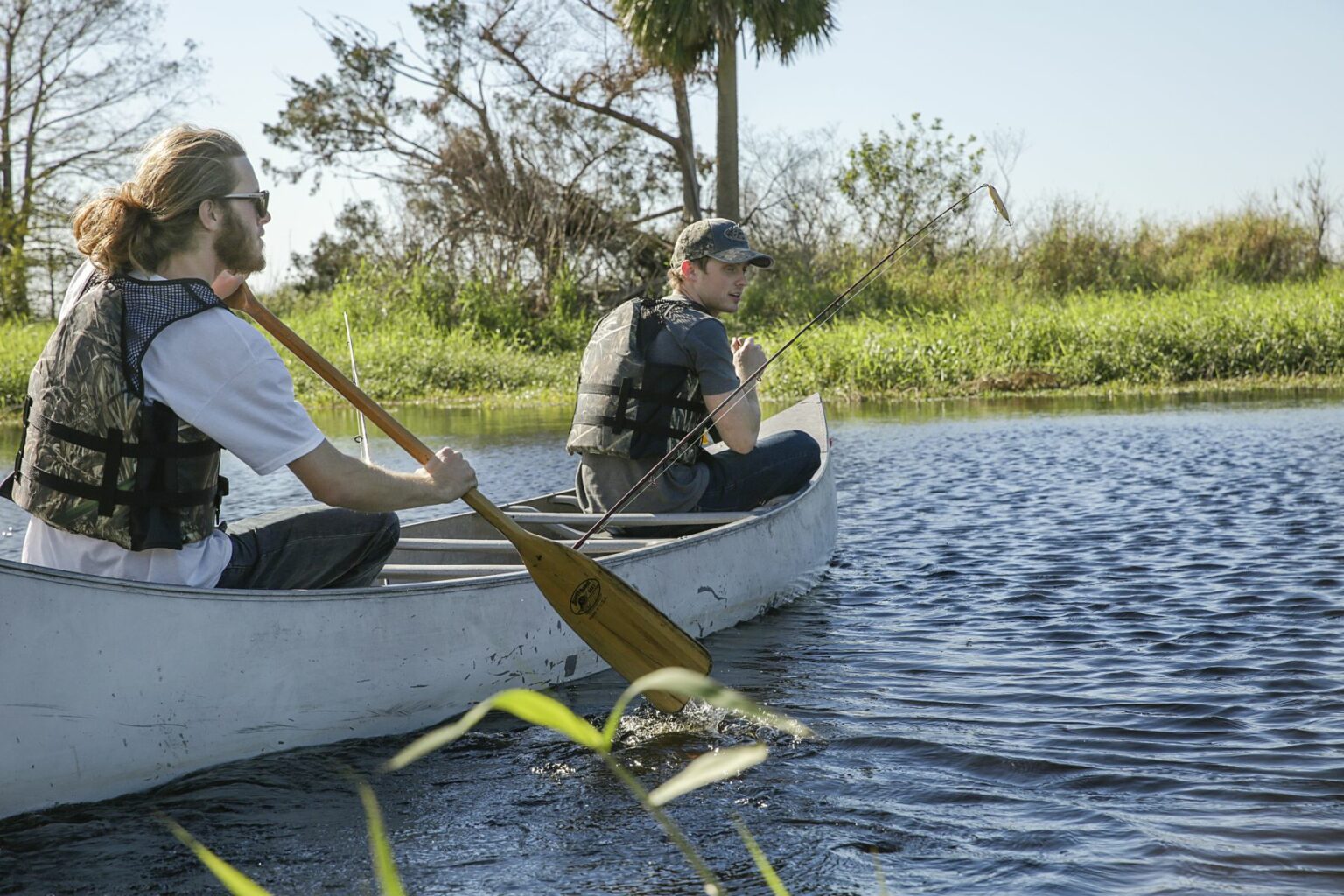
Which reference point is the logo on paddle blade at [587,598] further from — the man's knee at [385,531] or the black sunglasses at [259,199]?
the black sunglasses at [259,199]

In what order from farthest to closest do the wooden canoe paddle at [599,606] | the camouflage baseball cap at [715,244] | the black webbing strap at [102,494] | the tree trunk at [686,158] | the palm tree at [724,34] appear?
the tree trunk at [686,158] → the palm tree at [724,34] → the camouflage baseball cap at [715,244] → the wooden canoe paddle at [599,606] → the black webbing strap at [102,494]

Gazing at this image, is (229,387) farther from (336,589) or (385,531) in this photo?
(385,531)

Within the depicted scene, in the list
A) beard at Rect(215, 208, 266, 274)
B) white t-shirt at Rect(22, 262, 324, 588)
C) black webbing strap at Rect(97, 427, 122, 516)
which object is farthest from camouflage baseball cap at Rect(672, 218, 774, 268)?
black webbing strap at Rect(97, 427, 122, 516)

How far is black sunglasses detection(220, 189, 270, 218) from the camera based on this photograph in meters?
2.88

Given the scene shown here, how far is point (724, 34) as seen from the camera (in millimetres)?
17453

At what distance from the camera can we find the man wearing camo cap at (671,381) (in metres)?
4.76

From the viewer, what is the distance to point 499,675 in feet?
12.7

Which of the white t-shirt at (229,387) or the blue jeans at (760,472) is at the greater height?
the white t-shirt at (229,387)

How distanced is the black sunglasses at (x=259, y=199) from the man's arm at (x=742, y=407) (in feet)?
6.35

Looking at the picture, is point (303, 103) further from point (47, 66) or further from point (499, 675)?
point (499, 675)

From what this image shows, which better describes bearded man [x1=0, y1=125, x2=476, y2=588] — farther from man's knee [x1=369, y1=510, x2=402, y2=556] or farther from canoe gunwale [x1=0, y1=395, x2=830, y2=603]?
man's knee [x1=369, y1=510, x2=402, y2=556]

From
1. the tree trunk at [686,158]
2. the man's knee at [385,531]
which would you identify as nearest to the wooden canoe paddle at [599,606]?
the man's knee at [385,531]

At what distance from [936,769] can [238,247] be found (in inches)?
78.7

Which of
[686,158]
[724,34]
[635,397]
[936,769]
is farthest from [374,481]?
[686,158]
